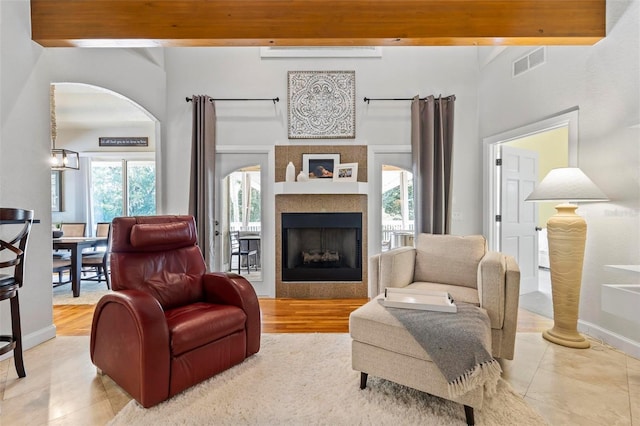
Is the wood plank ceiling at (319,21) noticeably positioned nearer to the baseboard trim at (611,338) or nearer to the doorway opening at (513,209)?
the doorway opening at (513,209)

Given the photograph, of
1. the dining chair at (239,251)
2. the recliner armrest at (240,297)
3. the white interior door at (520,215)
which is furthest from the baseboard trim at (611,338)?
the dining chair at (239,251)

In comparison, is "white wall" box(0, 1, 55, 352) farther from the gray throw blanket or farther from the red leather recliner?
the gray throw blanket

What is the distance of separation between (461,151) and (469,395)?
315cm

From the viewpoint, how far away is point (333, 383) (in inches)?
70.5

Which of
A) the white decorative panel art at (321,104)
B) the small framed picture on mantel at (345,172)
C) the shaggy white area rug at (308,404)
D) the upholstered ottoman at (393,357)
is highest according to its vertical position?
the white decorative panel art at (321,104)

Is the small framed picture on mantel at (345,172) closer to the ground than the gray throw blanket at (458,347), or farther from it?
farther from it

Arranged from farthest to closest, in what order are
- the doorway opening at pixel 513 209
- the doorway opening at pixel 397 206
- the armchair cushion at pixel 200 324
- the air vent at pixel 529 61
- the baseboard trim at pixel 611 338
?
the doorway opening at pixel 397 206
the doorway opening at pixel 513 209
the air vent at pixel 529 61
the baseboard trim at pixel 611 338
the armchair cushion at pixel 200 324

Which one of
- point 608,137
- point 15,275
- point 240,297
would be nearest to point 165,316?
point 240,297

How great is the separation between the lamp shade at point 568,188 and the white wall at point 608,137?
0.24 m

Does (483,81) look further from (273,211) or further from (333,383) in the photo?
(333,383)

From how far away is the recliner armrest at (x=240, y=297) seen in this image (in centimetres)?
204

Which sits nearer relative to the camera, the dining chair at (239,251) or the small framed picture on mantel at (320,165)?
the small framed picture on mantel at (320,165)

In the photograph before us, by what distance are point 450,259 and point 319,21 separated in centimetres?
225

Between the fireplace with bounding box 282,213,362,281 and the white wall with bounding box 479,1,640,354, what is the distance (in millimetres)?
2194
